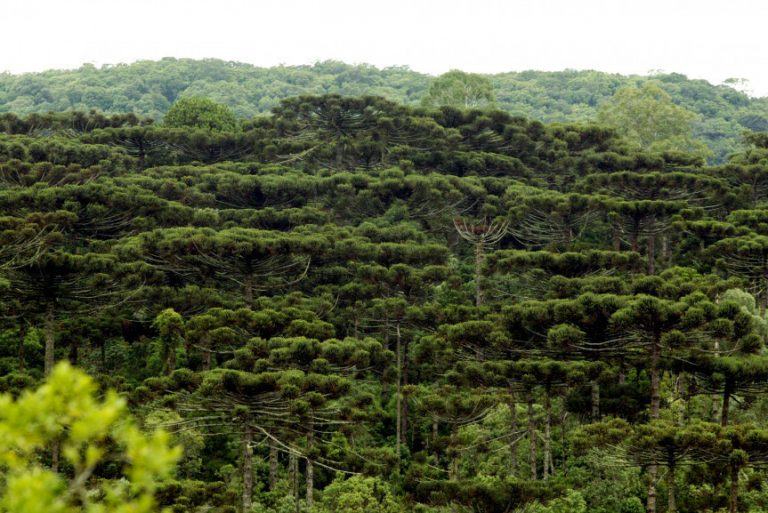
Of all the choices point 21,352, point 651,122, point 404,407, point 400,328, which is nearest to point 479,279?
point 400,328

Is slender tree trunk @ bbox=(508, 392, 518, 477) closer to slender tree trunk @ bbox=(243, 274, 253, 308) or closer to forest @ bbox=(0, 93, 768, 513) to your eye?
forest @ bbox=(0, 93, 768, 513)

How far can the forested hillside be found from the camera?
313ft

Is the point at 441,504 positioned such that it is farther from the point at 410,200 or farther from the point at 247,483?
the point at 410,200

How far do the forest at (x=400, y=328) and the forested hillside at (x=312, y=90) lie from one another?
151 ft

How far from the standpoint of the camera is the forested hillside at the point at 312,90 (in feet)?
313

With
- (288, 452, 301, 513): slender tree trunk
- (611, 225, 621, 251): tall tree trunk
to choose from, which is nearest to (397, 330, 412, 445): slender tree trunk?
(288, 452, 301, 513): slender tree trunk

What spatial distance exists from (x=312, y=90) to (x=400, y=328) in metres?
81.3

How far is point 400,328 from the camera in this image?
32.7 m

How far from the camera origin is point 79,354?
3397 cm

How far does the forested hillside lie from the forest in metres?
45.9

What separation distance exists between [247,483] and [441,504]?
4979 millimetres

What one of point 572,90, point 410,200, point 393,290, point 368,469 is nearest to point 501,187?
point 410,200

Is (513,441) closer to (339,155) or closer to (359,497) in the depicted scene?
(359,497)

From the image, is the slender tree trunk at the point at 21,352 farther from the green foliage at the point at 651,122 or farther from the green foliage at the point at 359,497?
the green foliage at the point at 651,122
